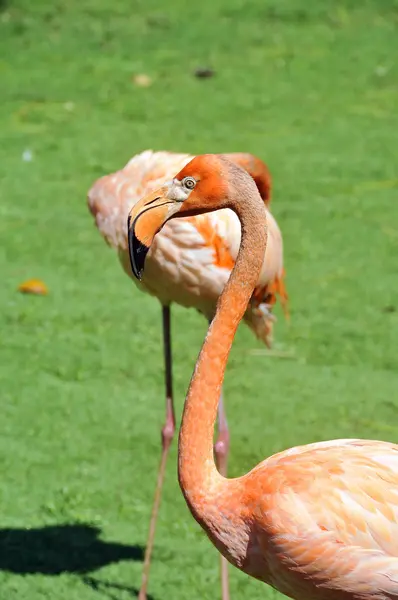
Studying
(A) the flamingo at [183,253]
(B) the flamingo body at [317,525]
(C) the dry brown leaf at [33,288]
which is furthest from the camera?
(C) the dry brown leaf at [33,288]

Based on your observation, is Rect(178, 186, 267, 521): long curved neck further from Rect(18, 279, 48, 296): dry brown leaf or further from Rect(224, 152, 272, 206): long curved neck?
Rect(18, 279, 48, 296): dry brown leaf

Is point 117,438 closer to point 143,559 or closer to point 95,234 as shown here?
point 143,559

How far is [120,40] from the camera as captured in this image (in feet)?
32.9

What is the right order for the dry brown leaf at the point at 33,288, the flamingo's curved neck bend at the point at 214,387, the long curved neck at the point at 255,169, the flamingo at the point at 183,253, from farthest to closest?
the dry brown leaf at the point at 33,288
the long curved neck at the point at 255,169
the flamingo at the point at 183,253
the flamingo's curved neck bend at the point at 214,387

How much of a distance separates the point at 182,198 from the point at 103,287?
3412 millimetres

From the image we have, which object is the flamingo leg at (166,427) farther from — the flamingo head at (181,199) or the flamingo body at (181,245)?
the flamingo head at (181,199)

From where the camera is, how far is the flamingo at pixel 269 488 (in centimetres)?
292

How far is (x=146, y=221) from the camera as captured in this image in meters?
3.11

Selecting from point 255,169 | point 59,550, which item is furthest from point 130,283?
point 59,550

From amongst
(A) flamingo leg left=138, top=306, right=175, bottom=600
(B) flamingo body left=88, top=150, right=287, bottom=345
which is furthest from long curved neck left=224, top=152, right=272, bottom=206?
(A) flamingo leg left=138, top=306, right=175, bottom=600

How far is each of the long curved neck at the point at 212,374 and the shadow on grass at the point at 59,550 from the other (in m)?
1.22

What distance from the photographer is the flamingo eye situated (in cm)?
311

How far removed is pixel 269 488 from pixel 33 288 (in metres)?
3.62

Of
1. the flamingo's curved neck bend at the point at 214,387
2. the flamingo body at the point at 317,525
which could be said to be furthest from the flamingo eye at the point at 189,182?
the flamingo body at the point at 317,525
